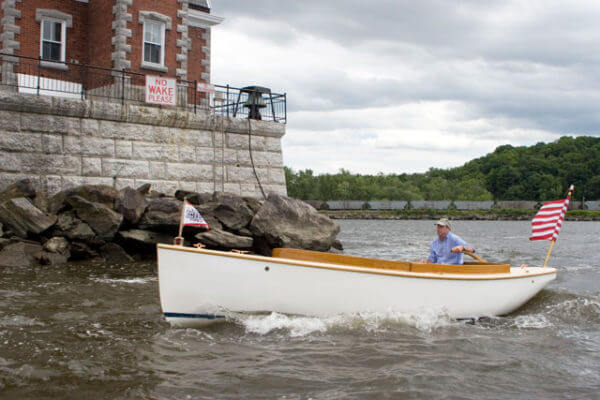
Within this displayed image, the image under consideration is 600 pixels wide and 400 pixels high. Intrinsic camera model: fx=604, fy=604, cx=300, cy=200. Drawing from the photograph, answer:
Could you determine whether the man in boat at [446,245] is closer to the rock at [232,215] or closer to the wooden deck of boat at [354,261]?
the wooden deck of boat at [354,261]

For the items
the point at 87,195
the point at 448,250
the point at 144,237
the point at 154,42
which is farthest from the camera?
the point at 154,42

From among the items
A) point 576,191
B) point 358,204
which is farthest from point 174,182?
point 576,191

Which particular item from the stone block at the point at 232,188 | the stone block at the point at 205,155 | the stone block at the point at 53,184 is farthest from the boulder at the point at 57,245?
the stone block at the point at 232,188

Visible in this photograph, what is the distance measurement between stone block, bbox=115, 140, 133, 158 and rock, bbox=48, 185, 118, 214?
75.7 inches

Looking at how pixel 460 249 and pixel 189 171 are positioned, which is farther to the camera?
pixel 189 171

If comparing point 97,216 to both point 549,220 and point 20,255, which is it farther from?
point 549,220

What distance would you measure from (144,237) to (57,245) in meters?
2.10

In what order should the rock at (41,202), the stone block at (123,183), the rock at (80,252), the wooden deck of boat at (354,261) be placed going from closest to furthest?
the wooden deck of boat at (354,261) → the rock at (80,252) → the rock at (41,202) → the stone block at (123,183)

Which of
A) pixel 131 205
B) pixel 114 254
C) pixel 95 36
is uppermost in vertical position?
pixel 95 36

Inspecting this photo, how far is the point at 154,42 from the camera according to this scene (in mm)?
20641

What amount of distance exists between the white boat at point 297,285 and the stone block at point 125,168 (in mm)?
9907

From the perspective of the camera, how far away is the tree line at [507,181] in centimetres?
12075

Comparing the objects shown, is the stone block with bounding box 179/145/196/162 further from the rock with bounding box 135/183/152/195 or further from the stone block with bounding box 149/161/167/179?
the rock with bounding box 135/183/152/195

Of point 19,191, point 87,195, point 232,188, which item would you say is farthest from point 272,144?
point 19,191
